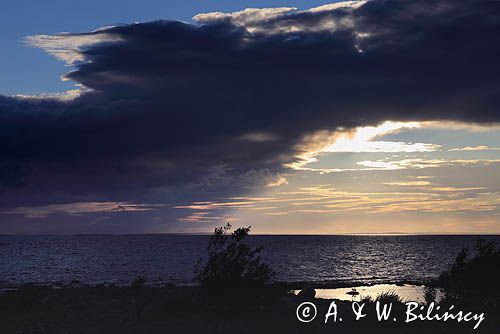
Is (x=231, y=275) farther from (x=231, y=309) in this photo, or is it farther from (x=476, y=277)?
(x=476, y=277)

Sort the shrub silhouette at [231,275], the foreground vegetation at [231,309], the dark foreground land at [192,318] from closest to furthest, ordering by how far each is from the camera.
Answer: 1. the dark foreground land at [192,318]
2. the foreground vegetation at [231,309]
3. the shrub silhouette at [231,275]

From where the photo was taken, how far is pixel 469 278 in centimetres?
2998

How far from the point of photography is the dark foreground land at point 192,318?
22.0m

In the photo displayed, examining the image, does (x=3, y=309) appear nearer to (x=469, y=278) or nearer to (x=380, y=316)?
(x=380, y=316)

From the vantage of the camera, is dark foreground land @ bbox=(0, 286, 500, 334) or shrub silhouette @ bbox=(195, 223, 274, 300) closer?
dark foreground land @ bbox=(0, 286, 500, 334)

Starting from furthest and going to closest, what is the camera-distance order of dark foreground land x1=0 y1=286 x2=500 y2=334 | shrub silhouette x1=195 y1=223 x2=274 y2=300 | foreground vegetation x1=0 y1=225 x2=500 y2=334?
shrub silhouette x1=195 y1=223 x2=274 y2=300 < foreground vegetation x1=0 y1=225 x2=500 y2=334 < dark foreground land x1=0 y1=286 x2=500 y2=334

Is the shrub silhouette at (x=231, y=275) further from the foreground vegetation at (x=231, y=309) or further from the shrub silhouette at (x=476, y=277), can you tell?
the shrub silhouette at (x=476, y=277)

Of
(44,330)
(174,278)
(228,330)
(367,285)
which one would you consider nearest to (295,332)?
(228,330)

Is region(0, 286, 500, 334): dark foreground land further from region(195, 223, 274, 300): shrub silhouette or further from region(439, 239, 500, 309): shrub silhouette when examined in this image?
region(439, 239, 500, 309): shrub silhouette

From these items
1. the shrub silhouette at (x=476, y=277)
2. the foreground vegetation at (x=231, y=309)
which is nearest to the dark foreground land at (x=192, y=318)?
the foreground vegetation at (x=231, y=309)

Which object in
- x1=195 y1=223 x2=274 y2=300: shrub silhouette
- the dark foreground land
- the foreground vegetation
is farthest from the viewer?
x1=195 y1=223 x2=274 y2=300: shrub silhouette

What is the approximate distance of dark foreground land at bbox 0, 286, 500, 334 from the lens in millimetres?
21953

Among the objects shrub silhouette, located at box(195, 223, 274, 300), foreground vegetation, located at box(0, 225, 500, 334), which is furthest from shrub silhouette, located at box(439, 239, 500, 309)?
shrub silhouette, located at box(195, 223, 274, 300)

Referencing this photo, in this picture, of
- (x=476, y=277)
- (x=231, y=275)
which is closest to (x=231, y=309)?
(x=231, y=275)
